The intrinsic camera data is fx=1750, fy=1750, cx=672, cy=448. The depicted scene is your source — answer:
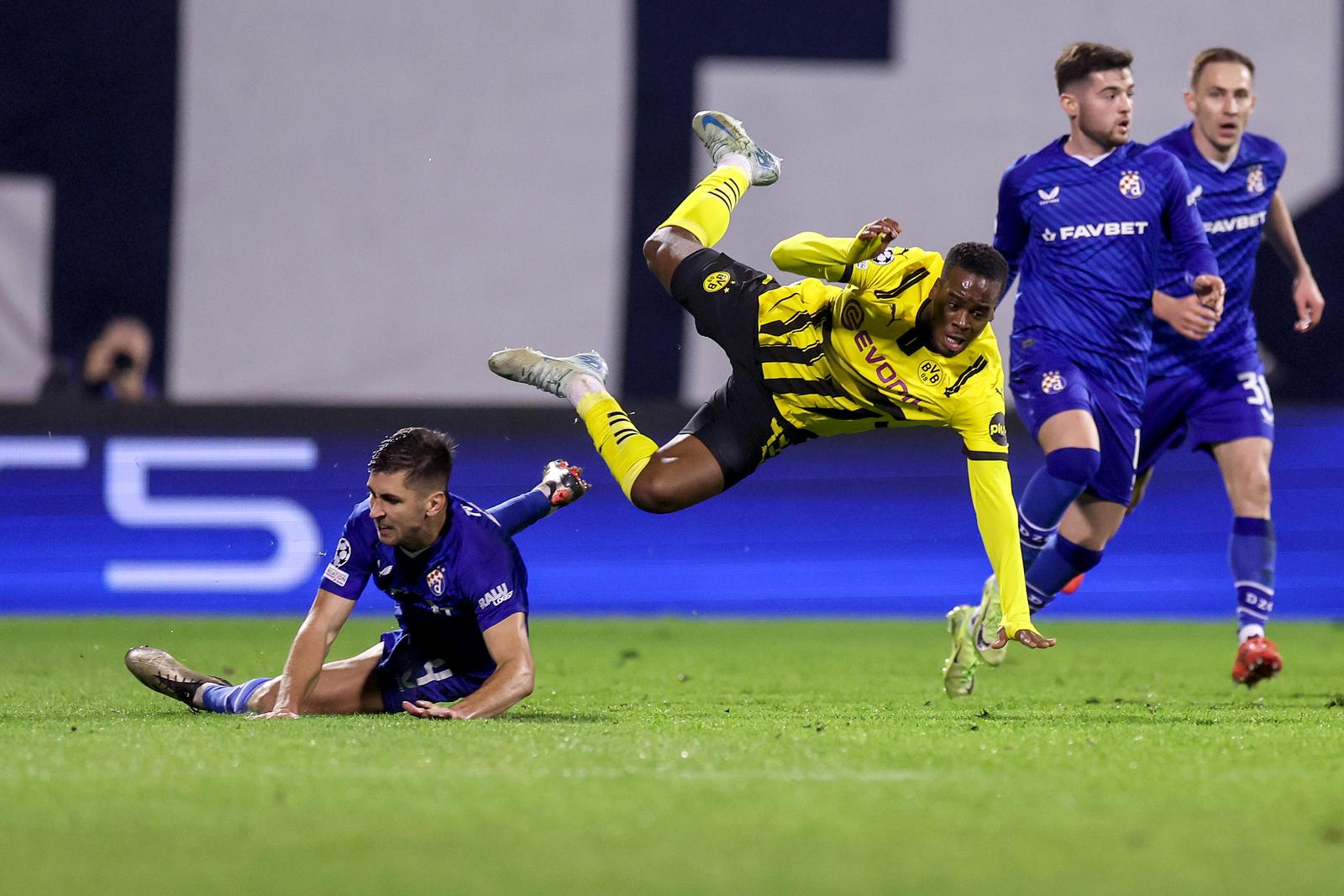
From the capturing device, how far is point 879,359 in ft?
20.0

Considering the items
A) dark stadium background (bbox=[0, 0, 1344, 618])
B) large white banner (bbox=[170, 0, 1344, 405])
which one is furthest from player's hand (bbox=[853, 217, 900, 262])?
large white banner (bbox=[170, 0, 1344, 405])

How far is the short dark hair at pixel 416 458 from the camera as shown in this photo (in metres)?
5.38

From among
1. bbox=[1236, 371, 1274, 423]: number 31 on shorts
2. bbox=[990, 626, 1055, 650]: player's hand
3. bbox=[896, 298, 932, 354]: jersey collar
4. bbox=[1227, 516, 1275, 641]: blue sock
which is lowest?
bbox=[1227, 516, 1275, 641]: blue sock

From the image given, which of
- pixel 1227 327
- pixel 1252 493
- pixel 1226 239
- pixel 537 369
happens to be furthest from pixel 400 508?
pixel 1226 239

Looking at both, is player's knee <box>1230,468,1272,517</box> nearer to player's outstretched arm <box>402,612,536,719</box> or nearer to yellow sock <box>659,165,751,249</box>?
yellow sock <box>659,165,751,249</box>

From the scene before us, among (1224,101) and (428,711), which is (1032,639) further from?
(1224,101)

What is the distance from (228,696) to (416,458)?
109 cm

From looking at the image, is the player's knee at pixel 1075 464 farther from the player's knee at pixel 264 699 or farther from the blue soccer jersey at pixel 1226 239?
the player's knee at pixel 264 699

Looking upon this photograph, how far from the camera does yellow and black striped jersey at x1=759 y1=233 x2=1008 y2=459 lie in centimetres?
600

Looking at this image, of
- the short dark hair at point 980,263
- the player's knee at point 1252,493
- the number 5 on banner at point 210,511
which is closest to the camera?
the short dark hair at point 980,263

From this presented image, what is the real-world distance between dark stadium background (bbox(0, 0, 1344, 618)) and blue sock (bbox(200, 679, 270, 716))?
13.8 ft

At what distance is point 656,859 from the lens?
129 inches

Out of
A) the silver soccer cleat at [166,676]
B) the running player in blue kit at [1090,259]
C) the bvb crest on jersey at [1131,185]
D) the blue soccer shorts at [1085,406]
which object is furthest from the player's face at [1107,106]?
the silver soccer cleat at [166,676]

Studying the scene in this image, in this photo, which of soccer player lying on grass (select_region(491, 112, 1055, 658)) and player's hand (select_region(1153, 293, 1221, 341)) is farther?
player's hand (select_region(1153, 293, 1221, 341))
